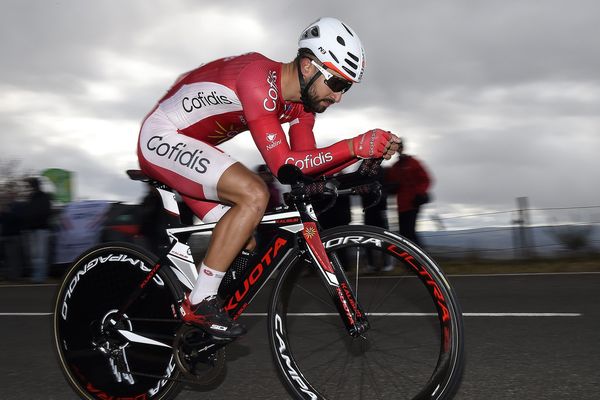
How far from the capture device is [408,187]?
10703mm

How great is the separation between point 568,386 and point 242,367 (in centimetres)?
195

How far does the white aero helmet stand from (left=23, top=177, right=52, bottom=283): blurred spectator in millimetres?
9225

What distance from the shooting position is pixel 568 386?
4.11 m

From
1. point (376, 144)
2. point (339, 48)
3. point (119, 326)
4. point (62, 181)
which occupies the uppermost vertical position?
point (339, 48)

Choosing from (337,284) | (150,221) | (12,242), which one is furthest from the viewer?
(12,242)

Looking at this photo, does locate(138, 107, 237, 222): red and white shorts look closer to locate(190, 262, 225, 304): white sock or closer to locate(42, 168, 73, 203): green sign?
locate(190, 262, 225, 304): white sock

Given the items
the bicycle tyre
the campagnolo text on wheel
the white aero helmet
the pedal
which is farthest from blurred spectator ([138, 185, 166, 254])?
the white aero helmet

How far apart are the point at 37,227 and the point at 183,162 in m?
9.22

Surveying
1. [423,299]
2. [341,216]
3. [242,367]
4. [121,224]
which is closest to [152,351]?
[242,367]

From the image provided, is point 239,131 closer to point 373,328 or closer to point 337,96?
point 337,96

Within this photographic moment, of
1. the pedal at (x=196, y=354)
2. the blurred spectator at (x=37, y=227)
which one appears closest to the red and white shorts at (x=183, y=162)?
the pedal at (x=196, y=354)

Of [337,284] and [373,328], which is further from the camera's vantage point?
[373,328]

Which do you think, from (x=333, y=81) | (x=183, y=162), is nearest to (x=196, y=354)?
(x=183, y=162)

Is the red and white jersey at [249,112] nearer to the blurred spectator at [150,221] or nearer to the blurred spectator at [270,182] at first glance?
the blurred spectator at [270,182]
